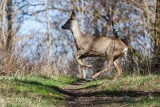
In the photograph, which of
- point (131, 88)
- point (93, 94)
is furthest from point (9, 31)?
point (131, 88)

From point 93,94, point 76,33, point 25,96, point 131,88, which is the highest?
point 76,33

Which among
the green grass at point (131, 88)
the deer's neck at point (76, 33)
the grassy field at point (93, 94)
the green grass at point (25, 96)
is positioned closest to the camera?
the green grass at point (25, 96)

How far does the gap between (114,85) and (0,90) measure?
13.1 feet

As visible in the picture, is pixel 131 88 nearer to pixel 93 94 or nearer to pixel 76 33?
pixel 93 94

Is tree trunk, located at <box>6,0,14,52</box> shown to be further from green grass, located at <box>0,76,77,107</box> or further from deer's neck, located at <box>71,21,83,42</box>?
green grass, located at <box>0,76,77,107</box>

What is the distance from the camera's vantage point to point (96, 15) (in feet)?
90.7

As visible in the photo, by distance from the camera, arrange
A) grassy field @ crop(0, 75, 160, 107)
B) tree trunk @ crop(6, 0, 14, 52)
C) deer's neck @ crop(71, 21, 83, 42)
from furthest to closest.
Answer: tree trunk @ crop(6, 0, 14, 52) < deer's neck @ crop(71, 21, 83, 42) < grassy field @ crop(0, 75, 160, 107)

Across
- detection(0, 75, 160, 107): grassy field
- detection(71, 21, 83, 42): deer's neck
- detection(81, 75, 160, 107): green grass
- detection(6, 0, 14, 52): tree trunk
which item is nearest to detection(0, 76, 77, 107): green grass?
Result: detection(0, 75, 160, 107): grassy field

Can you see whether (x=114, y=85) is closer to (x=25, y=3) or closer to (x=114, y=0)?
(x=114, y=0)

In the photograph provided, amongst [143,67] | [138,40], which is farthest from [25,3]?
[143,67]

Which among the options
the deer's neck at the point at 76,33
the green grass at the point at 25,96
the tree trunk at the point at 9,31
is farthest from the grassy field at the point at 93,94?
the tree trunk at the point at 9,31

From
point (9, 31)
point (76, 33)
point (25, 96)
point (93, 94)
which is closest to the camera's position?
point (25, 96)

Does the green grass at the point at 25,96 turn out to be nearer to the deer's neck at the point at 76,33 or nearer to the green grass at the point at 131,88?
the green grass at the point at 131,88

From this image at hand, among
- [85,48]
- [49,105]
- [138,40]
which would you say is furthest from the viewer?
[138,40]
